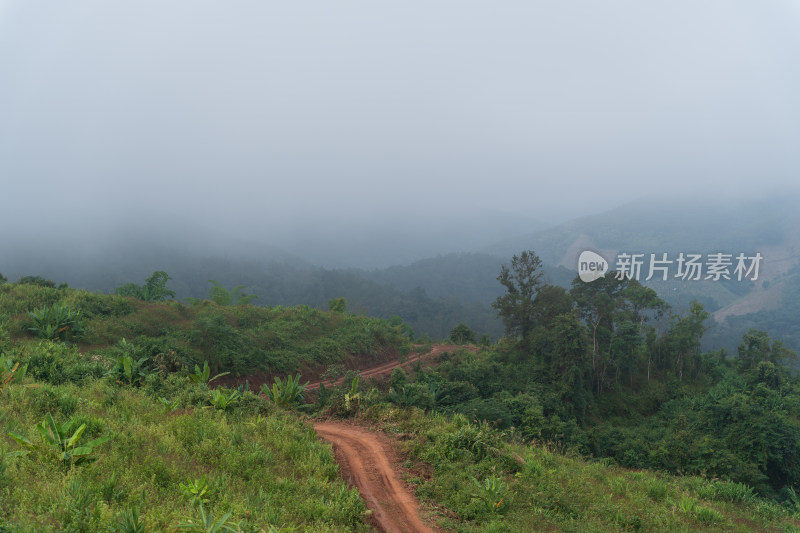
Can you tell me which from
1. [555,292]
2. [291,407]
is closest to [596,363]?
[555,292]

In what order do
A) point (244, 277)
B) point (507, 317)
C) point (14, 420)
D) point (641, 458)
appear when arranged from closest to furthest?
point (14, 420) → point (641, 458) → point (507, 317) → point (244, 277)

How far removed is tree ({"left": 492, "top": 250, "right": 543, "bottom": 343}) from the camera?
33000mm

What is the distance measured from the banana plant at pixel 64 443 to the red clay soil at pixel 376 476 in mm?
4432

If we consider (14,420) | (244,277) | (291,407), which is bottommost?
(244,277)

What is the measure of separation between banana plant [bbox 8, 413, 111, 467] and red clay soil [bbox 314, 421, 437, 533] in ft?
14.5

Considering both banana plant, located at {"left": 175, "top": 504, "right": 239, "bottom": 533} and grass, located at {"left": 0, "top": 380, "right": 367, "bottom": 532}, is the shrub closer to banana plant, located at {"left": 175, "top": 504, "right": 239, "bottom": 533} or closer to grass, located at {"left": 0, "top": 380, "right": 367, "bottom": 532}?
grass, located at {"left": 0, "top": 380, "right": 367, "bottom": 532}

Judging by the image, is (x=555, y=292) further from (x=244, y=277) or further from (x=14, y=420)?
(x=244, y=277)

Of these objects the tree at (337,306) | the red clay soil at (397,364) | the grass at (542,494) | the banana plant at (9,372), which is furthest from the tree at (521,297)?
the banana plant at (9,372)

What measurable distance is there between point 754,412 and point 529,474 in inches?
773

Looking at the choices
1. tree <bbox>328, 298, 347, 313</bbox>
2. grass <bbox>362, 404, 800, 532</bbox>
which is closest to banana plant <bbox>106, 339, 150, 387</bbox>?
grass <bbox>362, 404, 800, 532</bbox>

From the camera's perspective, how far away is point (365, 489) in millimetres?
8141

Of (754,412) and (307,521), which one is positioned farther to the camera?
(754,412)

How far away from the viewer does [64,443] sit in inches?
251

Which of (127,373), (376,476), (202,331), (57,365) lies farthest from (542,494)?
(202,331)
